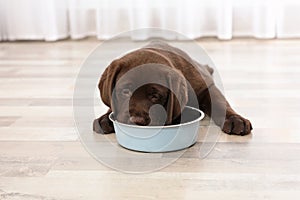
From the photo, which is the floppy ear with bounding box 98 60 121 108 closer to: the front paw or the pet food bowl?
the pet food bowl

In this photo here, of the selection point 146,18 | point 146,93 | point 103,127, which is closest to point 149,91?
point 146,93

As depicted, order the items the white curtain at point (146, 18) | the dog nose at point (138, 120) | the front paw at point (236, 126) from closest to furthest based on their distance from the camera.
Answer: the dog nose at point (138, 120) < the front paw at point (236, 126) < the white curtain at point (146, 18)

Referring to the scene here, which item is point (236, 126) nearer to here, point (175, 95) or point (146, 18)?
point (175, 95)

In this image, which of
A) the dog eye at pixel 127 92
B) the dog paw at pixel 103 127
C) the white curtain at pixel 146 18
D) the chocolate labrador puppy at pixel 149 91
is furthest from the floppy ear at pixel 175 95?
the white curtain at pixel 146 18

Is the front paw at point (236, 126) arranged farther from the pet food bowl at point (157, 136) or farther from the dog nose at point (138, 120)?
the dog nose at point (138, 120)

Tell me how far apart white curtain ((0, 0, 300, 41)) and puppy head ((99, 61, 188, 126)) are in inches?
71.7

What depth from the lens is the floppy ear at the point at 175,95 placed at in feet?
4.51

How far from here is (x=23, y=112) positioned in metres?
1.84

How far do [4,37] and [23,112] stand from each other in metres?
1.72

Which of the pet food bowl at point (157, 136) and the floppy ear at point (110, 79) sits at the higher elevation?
the floppy ear at point (110, 79)

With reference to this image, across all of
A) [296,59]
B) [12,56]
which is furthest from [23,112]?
[296,59]

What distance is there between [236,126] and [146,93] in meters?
0.33

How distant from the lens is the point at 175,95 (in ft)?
4.51

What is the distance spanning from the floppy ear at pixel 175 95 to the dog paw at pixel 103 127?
249 mm
